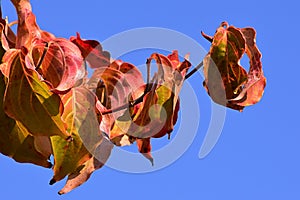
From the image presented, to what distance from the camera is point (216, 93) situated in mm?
1174

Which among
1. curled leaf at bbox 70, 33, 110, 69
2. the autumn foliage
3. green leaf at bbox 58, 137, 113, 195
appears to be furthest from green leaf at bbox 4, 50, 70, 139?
curled leaf at bbox 70, 33, 110, 69

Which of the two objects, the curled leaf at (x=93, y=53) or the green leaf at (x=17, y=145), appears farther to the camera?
the curled leaf at (x=93, y=53)

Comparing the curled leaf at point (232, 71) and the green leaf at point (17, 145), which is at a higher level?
the curled leaf at point (232, 71)

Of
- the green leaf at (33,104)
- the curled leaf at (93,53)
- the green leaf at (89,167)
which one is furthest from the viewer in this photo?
the curled leaf at (93,53)

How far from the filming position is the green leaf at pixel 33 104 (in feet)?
3.29

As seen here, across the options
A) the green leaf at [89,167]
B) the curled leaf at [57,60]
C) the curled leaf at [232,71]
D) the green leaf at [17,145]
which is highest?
the curled leaf at [232,71]

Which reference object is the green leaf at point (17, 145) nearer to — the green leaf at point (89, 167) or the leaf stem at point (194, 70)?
the green leaf at point (89, 167)

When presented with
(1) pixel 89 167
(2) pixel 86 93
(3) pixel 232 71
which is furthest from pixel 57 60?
(3) pixel 232 71

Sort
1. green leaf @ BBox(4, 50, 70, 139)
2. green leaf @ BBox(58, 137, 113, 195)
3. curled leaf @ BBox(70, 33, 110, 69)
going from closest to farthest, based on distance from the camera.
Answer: green leaf @ BBox(4, 50, 70, 139) < green leaf @ BBox(58, 137, 113, 195) < curled leaf @ BBox(70, 33, 110, 69)

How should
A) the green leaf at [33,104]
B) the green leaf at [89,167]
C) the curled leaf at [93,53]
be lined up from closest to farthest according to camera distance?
the green leaf at [33,104] → the green leaf at [89,167] → the curled leaf at [93,53]

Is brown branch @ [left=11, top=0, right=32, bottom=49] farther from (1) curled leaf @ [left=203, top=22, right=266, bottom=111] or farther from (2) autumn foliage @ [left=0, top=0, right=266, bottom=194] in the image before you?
(1) curled leaf @ [left=203, top=22, right=266, bottom=111]

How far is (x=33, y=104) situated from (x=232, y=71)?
1.34 feet

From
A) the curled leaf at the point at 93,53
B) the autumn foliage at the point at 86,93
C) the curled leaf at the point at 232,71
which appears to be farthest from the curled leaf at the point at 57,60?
the curled leaf at the point at 232,71

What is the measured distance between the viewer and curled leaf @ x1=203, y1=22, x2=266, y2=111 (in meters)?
1.18
